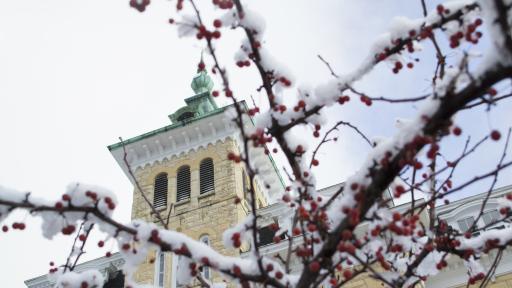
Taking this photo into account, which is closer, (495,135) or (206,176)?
(495,135)

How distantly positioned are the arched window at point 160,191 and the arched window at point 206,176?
59.5 inches

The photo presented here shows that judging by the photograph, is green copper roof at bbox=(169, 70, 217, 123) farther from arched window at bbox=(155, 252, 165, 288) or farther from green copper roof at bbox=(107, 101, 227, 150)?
arched window at bbox=(155, 252, 165, 288)

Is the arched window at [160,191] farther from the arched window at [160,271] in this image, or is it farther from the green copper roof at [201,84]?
the green copper roof at [201,84]

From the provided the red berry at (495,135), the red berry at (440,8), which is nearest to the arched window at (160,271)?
the red berry at (440,8)

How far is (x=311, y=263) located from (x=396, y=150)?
1.01 meters

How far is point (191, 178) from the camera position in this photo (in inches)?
767

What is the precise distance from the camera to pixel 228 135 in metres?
20.3

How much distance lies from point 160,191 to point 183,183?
0.98 metres

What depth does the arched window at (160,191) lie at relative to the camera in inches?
756

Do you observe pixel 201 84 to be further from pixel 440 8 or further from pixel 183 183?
pixel 440 8

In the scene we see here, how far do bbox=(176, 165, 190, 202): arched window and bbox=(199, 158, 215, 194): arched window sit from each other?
57 centimetres

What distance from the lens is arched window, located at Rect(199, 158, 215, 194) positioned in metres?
18.9

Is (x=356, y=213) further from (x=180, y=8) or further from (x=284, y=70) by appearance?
(x=180, y=8)

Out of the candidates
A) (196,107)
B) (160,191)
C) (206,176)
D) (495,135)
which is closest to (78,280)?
(495,135)
